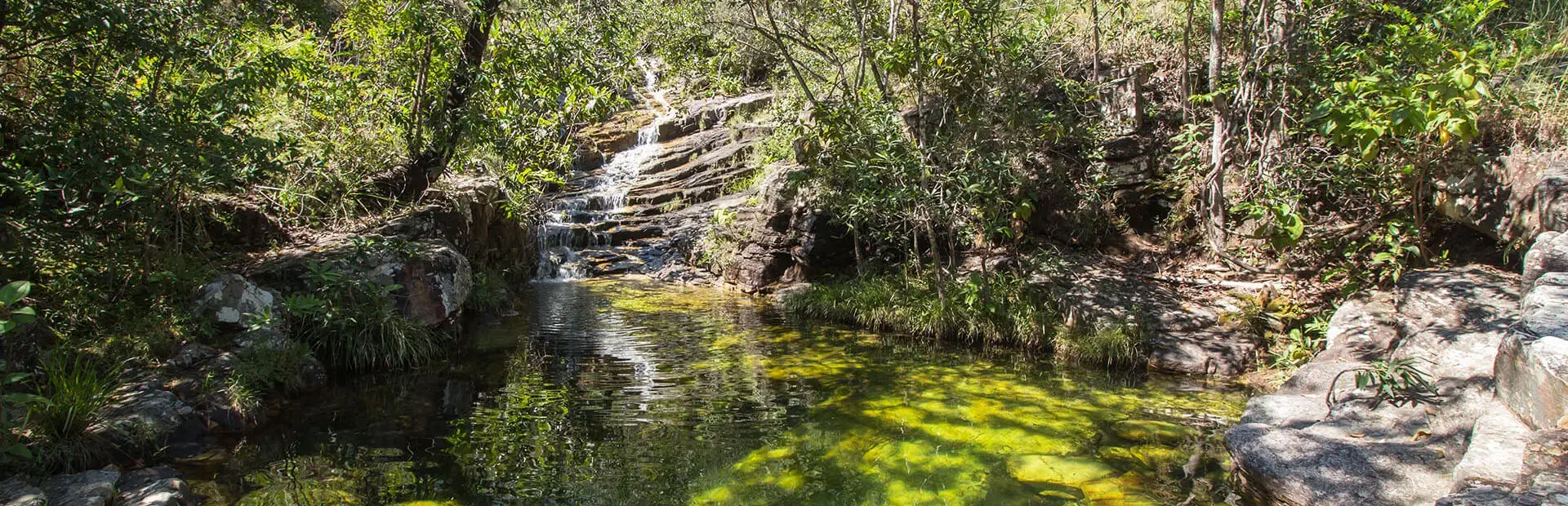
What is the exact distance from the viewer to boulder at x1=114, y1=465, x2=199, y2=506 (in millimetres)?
3674

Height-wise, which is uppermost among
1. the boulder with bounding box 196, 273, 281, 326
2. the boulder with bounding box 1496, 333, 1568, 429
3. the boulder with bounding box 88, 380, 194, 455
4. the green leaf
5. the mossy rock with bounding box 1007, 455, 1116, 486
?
the green leaf

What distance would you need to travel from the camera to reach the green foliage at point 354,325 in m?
6.43

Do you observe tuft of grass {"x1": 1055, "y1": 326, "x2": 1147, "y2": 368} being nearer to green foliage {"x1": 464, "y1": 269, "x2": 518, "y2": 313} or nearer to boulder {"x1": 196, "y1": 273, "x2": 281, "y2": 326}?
green foliage {"x1": 464, "y1": 269, "x2": 518, "y2": 313}

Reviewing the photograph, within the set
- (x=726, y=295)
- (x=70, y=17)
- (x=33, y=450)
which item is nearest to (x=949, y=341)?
(x=726, y=295)

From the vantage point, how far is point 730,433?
525 centimetres

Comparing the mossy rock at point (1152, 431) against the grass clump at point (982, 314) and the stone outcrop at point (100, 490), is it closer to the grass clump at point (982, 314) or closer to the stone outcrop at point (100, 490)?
the grass clump at point (982, 314)

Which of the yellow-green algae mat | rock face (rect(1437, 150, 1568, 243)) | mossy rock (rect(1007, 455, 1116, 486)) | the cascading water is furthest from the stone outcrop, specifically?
the cascading water

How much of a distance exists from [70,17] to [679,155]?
46.0 feet

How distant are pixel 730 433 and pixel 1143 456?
9.12 feet

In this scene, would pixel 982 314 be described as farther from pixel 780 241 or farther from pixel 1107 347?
pixel 780 241

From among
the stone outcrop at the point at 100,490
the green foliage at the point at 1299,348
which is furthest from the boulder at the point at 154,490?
the green foliage at the point at 1299,348

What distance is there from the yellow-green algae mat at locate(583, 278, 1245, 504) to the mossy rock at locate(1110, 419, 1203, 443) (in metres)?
0.01

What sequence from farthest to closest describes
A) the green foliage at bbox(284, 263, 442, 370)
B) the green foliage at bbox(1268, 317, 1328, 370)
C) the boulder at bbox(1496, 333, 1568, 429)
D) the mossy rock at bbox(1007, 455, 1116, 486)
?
the green foliage at bbox(1268, 317, 1328, 370), the green foliage at bbox(284, 263, 442, 370), the mossy rock at bbox(1007, 455, 1116, 486), the boulder at bbox(1496, 333, 1568, 429)

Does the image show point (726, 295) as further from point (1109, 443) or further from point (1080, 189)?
point (1109, 443)
